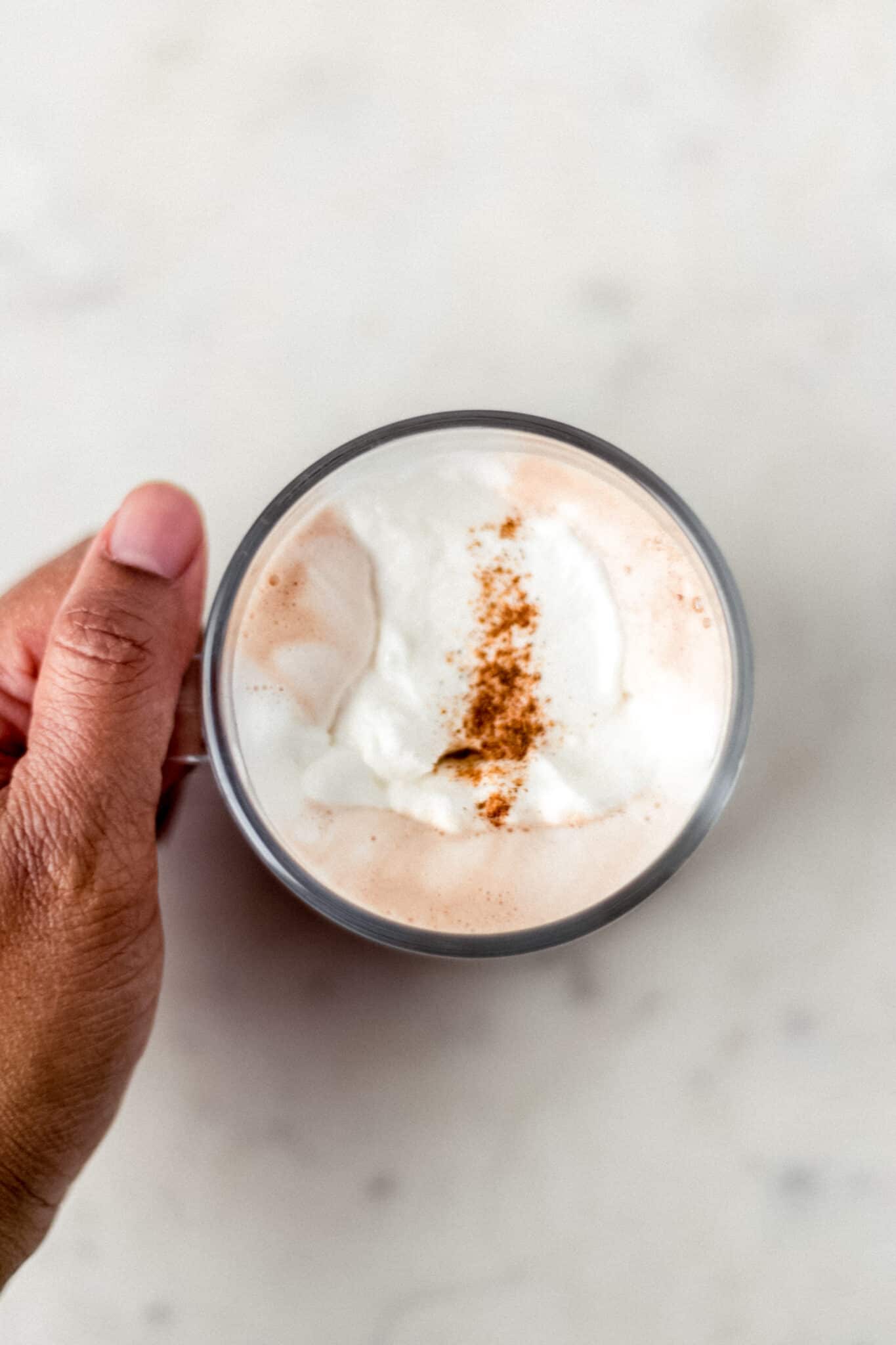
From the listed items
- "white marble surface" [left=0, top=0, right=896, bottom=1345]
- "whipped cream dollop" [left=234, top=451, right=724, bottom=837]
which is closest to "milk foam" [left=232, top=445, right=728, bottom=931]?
"whipped cream dollop" [left=234, top=451, right=724, bottom=837]

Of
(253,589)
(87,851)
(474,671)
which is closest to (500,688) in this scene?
(474,671)

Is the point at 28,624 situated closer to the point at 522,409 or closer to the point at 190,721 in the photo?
the point at 190,721

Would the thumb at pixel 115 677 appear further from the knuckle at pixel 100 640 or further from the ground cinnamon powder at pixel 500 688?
the ground cinnamon powder at pixel 500 688

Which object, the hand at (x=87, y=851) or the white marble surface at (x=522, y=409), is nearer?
the hand at (x=87, y=851)

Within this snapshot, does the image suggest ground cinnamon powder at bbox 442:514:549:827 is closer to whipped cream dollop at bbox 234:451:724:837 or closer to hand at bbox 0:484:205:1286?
whipped cream dollop at bbox 234:451:724:837

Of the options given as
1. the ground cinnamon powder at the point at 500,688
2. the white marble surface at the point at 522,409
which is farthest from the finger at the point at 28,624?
the ground cinnamon powder at the point at 500,688

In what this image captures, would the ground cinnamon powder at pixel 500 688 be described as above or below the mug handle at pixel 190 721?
above
